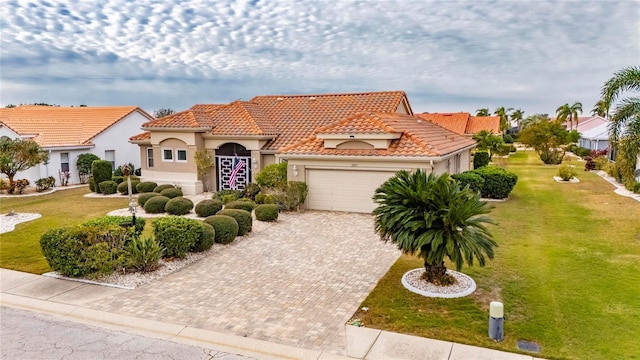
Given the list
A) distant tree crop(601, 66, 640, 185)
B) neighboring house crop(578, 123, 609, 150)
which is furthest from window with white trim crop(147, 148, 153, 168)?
neighboring house crop(578, 123, 609, 150)

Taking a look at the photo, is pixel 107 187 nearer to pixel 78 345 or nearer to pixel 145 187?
pixel 145 187

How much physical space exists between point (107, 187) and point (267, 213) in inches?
486

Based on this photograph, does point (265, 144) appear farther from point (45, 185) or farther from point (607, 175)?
point (607, 175)

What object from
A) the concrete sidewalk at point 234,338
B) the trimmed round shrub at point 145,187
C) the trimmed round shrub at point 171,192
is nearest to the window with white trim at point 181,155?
the trimmed round shrub at point 145,187

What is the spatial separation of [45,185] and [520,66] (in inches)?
1122

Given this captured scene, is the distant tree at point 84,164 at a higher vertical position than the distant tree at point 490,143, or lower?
lower

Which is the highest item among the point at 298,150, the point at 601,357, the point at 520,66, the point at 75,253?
the point at 520,66

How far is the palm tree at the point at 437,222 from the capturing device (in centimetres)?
909

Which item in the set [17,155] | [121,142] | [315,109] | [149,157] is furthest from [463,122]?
[17,155]

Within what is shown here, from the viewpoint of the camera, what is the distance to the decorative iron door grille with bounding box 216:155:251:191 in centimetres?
2359

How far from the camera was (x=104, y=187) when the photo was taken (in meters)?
24.4

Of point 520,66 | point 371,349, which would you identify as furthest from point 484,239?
point 520,66

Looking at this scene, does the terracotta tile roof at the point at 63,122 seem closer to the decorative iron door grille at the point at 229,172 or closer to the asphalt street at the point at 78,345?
the decorative iron door grille at the point at 229,172

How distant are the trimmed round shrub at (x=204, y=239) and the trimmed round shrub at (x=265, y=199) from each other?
21.2ft
